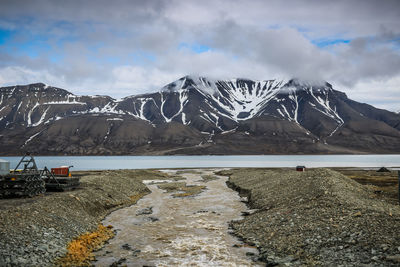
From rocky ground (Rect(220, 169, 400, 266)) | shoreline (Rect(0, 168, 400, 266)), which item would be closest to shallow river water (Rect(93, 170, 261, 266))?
shoreline (Rect(0, 168, 400, 266))

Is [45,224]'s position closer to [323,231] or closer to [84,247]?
[84,247]

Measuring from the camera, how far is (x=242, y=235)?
2541 cm

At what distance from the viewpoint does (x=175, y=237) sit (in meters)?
25.2

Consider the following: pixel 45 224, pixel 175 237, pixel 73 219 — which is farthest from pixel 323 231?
pixel 73 219

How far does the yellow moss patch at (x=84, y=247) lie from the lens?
18828 mm

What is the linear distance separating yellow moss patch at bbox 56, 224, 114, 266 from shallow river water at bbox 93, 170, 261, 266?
65 centimetres

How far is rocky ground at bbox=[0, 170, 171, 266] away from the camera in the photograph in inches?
707

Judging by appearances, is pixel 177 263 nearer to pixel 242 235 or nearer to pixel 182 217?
pixel 242 235

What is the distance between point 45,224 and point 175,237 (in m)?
9.80


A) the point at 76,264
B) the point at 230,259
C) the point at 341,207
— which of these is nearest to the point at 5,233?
the point at 76,264

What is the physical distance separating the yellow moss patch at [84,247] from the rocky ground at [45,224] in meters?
0.47

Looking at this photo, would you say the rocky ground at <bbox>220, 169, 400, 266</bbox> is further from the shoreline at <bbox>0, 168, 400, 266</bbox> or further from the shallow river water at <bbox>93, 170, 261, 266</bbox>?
the shallow river water at <bbox>93, 170, 261, 266</bbox>

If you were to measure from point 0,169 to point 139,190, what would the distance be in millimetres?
23485

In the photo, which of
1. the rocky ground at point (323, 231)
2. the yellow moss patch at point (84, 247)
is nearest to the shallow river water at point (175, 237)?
the yellow moss patch at point (84, 247)
